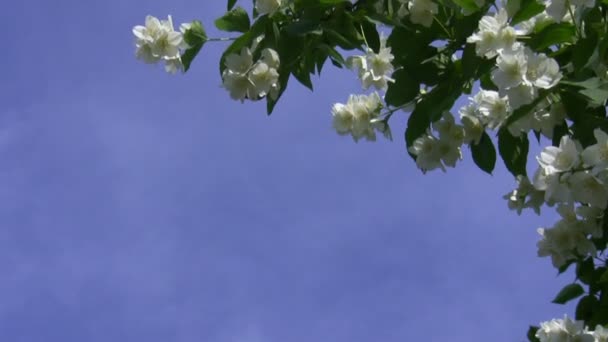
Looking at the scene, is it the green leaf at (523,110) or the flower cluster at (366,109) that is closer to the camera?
the green leaf at (523,110)

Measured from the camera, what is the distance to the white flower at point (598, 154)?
7.02 feet

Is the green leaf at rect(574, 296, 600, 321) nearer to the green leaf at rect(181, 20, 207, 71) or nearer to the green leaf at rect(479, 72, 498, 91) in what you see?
the green leaf at rect(479, 72, 498, 91)

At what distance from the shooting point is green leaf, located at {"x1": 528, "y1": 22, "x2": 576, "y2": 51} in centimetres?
Result: 245

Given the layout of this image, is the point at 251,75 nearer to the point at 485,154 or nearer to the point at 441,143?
the point at 441,143

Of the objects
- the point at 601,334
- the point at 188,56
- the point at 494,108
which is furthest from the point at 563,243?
the point at 188,56

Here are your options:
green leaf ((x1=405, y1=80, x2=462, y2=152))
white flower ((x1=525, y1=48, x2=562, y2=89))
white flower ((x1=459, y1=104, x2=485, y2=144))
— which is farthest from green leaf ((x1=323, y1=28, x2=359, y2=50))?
white flower ((x1=525, y1=48, x2=562, y2=89))

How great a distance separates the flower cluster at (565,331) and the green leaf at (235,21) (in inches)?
48.9

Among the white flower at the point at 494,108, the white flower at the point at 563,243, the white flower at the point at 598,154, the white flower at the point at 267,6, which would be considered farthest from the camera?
the white flower at the point at 563,243

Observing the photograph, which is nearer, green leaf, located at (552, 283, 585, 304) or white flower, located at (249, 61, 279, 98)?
white flower, located at (249, 61, 279, 98)

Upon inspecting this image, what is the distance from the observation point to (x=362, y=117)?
3010 mm

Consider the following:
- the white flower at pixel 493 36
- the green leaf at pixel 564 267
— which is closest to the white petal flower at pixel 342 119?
the white flower at pixel 493 36

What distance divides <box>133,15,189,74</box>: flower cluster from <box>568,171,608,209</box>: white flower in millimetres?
1306

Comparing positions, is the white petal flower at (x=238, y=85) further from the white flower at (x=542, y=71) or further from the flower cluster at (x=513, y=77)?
the white flower at (x=542, y=71)

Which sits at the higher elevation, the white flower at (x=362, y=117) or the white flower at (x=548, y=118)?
the white flower at (x=362, y=117)
